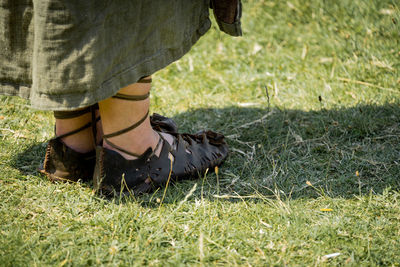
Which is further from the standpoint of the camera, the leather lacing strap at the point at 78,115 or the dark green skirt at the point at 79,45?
the leather lacing strap at the point at 78,115

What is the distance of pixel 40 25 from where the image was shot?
97 cm

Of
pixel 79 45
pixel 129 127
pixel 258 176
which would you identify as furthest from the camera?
pixel 258 176

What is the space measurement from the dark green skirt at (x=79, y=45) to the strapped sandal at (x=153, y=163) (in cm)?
19

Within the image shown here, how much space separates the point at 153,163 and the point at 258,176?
1.46 ft

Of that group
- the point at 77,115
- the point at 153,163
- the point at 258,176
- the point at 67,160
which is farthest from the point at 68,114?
the point at 258,176

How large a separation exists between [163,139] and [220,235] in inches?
16.8

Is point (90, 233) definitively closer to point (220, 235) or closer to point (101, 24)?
point (220, 235)

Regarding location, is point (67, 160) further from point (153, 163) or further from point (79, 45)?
point (79, 45)

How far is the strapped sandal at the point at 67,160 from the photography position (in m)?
1.35

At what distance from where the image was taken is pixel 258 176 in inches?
61.2

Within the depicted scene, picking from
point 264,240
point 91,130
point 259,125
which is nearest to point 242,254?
point 264,240

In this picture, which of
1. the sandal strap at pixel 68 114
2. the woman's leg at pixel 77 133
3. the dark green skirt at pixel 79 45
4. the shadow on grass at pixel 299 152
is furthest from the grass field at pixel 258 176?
the dark green skirt at pixel 79 45

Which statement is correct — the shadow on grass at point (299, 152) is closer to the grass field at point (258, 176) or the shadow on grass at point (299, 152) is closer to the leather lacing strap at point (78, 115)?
the grass field at point (258, 176)

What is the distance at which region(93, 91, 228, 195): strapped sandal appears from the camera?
1288 millimetres
